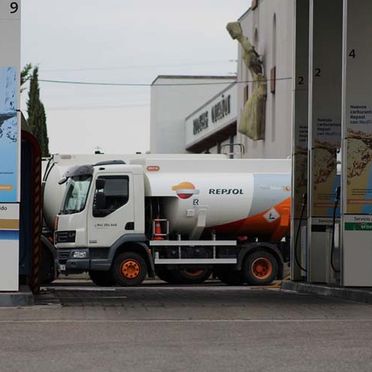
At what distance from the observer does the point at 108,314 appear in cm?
1311

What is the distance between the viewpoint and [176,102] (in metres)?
66.4

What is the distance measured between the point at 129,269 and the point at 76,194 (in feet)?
7.60

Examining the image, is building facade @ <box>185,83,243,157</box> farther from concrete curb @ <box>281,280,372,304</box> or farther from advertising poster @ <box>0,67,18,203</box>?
advertising poster @ <box>0,67,18,203</box>

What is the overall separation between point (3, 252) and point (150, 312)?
2292 millimetres

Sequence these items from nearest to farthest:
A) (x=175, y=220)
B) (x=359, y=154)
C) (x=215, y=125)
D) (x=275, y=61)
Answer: (x=359, y=154) < (x=175, y=220) < (x=275, y=61) < (x=215, y=125)

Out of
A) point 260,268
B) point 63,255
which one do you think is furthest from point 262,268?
point 63,255

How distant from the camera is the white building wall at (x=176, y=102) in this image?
6600cm

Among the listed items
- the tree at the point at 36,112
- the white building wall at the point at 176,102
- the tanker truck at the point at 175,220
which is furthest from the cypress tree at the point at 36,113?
the white building wall at the point at 176,102

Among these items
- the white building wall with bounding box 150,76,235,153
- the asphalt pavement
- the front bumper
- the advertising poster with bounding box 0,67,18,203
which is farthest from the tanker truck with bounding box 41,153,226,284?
the white building wall with bounding box 150,76,235,153

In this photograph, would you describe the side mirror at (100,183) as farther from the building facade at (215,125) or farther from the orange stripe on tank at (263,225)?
the building facade at (215,125)

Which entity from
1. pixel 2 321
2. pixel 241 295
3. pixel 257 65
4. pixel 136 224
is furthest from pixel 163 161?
pixel 257 65

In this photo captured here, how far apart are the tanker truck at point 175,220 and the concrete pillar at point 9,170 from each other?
31.4 feet

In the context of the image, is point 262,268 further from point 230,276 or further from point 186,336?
point 186,336

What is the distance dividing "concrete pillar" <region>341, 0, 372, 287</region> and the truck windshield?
846cm
